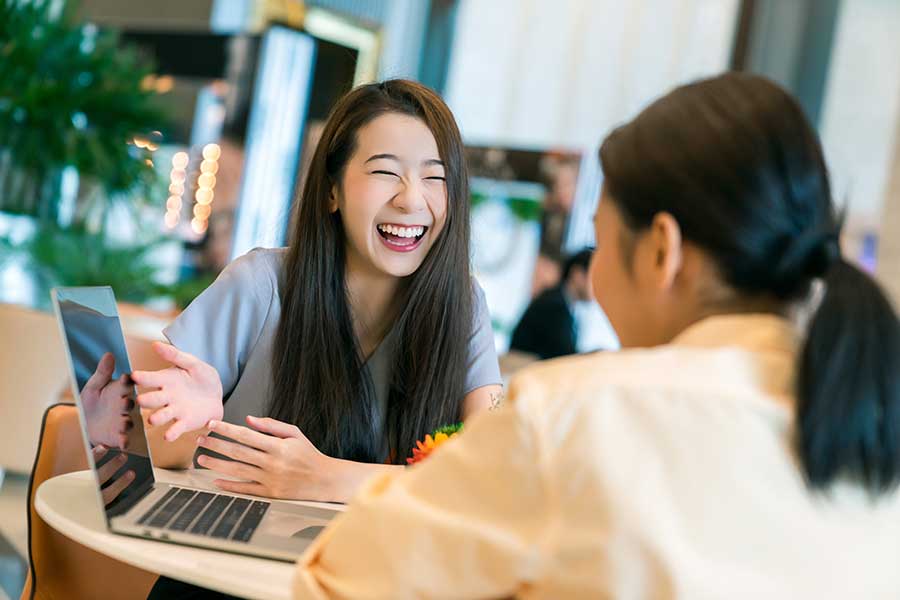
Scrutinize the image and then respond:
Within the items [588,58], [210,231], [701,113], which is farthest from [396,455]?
[588,58]

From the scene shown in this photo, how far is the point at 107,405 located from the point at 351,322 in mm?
657

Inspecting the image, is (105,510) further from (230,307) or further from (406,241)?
(406,241)

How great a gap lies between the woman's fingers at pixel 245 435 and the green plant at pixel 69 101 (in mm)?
4209

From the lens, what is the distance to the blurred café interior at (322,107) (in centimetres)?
541

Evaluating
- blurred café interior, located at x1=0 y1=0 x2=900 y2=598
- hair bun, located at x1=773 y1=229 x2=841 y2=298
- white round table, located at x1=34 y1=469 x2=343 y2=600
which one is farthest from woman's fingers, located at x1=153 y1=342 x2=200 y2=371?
blurred café interior, located at x1=0 y1=0 x2=900 y2=598

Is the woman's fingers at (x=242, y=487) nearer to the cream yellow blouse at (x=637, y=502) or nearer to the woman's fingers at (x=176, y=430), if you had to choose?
the woman's fingers at (x=176, y=430)

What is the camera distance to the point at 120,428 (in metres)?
1.33

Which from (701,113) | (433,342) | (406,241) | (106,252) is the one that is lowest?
(106,252)

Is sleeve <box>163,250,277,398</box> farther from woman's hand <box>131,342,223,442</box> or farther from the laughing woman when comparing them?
woman's hand <box>131,342,223,442</box>

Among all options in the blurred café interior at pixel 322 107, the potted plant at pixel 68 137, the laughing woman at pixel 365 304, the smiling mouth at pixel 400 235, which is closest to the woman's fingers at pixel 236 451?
the laughing woman at pixel 365 304

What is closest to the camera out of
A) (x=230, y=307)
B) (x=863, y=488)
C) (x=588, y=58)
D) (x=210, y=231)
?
(x=863, y=488)

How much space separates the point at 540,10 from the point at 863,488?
703 centimetres

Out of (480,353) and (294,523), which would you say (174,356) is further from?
(480,353)

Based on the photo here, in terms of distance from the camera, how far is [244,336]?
185cm
